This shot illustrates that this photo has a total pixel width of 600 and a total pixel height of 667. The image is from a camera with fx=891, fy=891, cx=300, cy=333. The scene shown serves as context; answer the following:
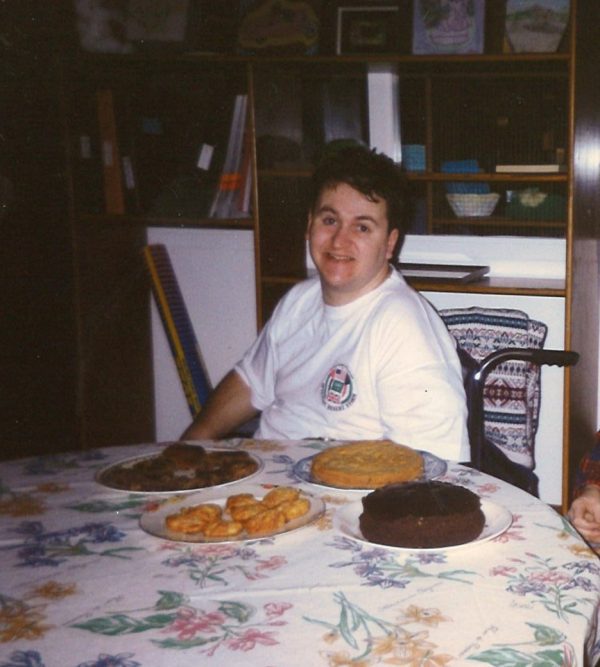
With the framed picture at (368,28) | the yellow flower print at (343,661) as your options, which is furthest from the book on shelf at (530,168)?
the yellow flower print at (343,661)

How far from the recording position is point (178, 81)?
328 centimetres

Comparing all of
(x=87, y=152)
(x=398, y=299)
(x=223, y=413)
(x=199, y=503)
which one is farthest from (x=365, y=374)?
(x=87, y=152)

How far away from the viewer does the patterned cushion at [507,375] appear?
250 centimetres

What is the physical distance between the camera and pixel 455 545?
1059mm

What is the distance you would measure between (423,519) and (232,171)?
220 cm

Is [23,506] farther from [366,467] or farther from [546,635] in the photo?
[546,635]

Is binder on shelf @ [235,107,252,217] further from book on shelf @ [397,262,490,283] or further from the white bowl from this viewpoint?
the white bowl

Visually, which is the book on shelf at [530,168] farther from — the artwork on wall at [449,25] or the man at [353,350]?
the man at [353,350]

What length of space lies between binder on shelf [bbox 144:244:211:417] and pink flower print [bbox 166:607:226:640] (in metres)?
2.44

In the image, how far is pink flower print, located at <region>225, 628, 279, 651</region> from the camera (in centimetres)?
85

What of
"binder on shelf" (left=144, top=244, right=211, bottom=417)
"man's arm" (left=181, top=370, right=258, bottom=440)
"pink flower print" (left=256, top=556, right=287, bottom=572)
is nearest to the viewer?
"pink flower print" (left=256, top=556, right=287, bottom=572)

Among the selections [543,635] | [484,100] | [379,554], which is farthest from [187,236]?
[543,635]

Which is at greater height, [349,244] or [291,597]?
[349,244]

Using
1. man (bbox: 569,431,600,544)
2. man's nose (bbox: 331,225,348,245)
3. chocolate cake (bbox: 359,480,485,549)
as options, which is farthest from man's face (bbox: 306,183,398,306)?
chocolate cake (bbox: 359,480,485,549)
